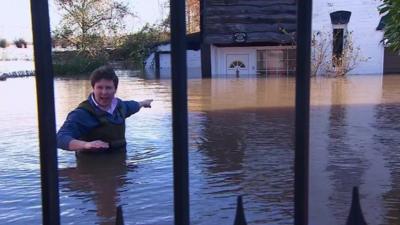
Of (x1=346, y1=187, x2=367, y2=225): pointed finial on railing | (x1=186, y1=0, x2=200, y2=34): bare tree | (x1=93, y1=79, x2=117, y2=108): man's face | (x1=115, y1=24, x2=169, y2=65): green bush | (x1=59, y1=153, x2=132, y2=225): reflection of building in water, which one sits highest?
(x1=186, y1=0, x2=200, y2=34): bare tree

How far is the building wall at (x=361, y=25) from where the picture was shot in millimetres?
22516

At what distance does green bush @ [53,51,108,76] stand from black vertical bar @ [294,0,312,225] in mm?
24623

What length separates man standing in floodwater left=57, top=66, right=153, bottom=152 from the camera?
5.27 metres

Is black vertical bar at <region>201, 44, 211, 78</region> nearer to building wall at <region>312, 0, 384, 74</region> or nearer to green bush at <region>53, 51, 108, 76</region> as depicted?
building wall at <region>312, 0, 384, 74</region>

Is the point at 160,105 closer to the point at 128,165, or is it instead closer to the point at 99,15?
the point at 128,165

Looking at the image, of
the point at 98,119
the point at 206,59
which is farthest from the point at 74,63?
the point at 98,119

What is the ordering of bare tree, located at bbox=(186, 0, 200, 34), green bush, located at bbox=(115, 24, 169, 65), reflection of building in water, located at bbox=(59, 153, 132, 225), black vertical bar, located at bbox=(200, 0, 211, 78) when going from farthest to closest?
green bush, located at bbox=(115, 24, 169, 65) → bare tree, located at bbox=(186, 0, 200, 34) → black vertical bar, located at bbox=(200, 0, 211, 78) → reflection of building in water, located at bbox=(59, 153, 132, 225)

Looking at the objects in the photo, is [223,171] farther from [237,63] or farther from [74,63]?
[74,63]

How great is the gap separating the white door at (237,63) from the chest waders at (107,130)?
1776cm

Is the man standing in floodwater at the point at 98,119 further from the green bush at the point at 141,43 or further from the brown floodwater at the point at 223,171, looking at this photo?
the green bush at the point at 141,43

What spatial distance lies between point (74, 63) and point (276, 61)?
Result: 383 inches

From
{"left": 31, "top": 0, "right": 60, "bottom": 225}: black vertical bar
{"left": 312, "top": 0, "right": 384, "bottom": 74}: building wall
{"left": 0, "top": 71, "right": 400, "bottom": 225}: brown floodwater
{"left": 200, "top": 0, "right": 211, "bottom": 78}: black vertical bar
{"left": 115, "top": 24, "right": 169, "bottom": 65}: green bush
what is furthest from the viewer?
{"left": 115, "top": 24, "right": 169, "bottom": 65}: green bush

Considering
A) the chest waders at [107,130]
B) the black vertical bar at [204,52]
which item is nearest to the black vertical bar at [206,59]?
the black vertical bar at [204,52]

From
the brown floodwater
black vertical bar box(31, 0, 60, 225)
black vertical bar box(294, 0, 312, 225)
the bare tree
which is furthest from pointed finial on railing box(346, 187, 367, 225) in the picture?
the bare tree
